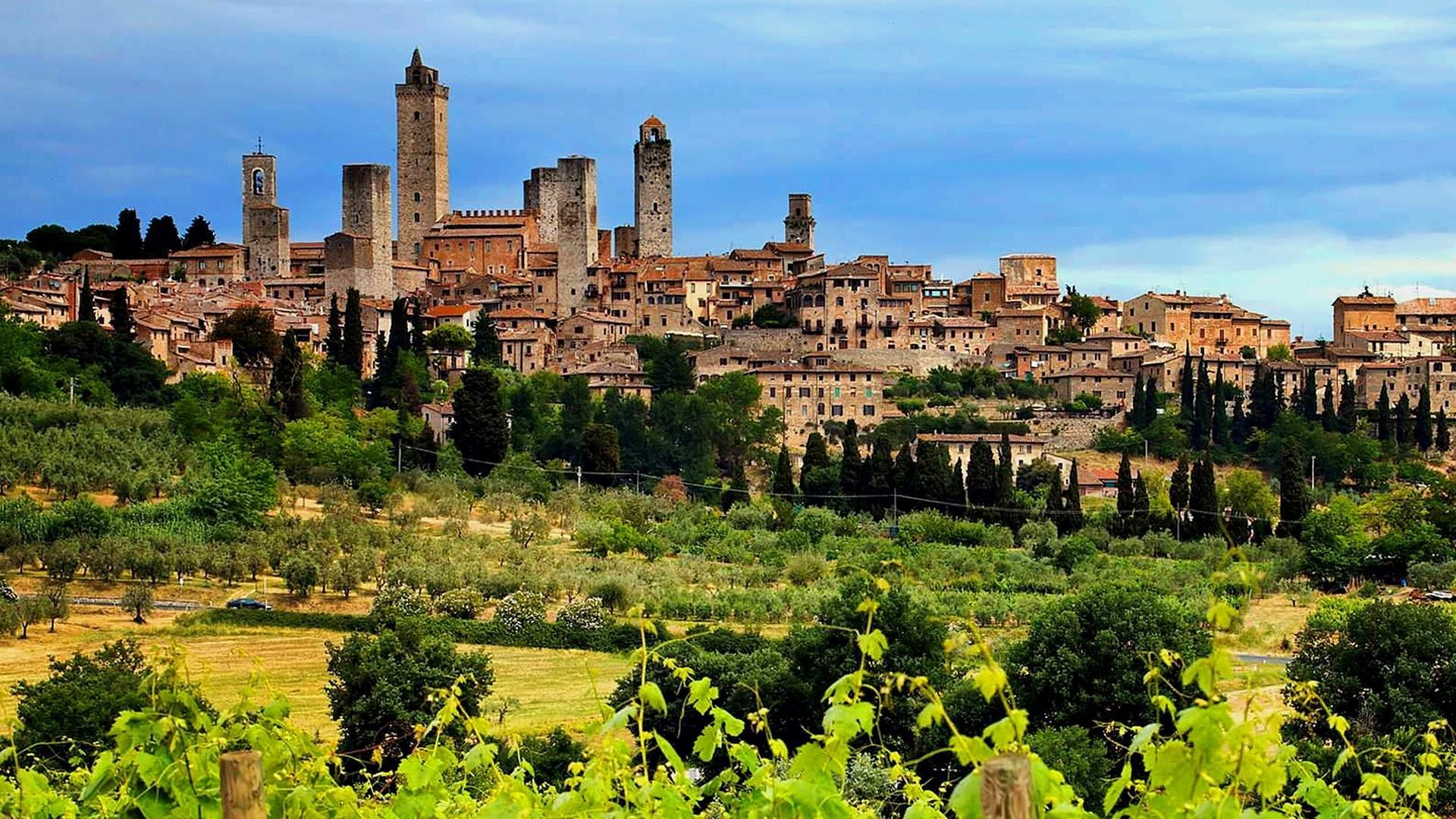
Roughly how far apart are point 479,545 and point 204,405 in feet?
42.2

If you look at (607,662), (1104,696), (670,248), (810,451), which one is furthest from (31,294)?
(1104,696)

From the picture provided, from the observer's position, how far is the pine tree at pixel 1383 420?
209ft

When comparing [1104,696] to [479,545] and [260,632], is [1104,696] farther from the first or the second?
[479,545]

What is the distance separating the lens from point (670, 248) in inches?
3452

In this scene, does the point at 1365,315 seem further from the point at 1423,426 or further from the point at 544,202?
the point at 544,202

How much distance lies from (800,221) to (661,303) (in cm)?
1833

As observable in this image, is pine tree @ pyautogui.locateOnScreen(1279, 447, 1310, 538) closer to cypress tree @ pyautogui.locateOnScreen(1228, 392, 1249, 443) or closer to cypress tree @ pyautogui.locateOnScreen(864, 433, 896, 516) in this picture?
cypress tree @ pyautogui.locateOnScreen(864, 433, 896, 516)

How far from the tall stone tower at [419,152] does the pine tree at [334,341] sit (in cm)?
1934

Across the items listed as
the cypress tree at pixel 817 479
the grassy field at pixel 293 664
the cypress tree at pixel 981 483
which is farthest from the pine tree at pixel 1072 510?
the grassy field at pixel 293 664

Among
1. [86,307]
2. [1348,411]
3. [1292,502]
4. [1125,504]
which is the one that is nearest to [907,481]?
[1125,504]

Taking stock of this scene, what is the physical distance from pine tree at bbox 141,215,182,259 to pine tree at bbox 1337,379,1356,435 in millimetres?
48887

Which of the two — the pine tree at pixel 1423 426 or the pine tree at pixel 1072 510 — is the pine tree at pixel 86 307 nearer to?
the pine tree at pixel 1072 510

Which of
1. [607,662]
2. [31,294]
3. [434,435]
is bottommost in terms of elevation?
[607,662]

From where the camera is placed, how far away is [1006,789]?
435 cm
